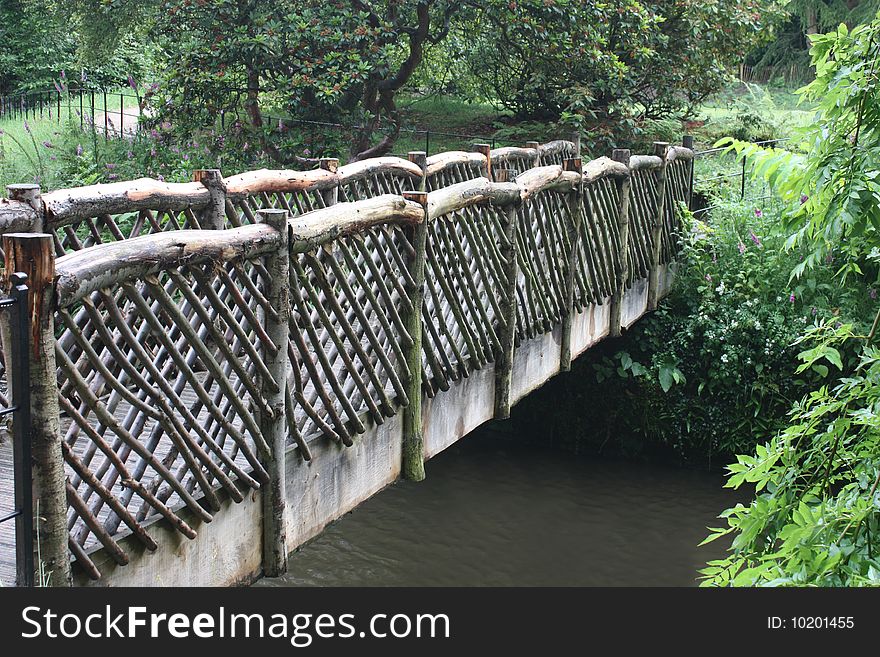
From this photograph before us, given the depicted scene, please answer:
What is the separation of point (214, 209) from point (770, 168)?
120 inches

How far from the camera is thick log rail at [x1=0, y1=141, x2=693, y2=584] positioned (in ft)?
11.1

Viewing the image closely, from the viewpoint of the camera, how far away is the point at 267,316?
4.11 m

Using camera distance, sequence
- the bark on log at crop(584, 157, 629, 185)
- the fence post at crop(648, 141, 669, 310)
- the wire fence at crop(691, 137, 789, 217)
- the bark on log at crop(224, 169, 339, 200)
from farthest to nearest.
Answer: the wire fence at crop(691, 137, 789, 217)
the fence post at crop(648, 141, 669, 310)
the bark on log at crop(584, 157, 629, 185)
the bark on log at crop(224, 169, 339, 200)

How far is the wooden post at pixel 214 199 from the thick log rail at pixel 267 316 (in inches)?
0.4

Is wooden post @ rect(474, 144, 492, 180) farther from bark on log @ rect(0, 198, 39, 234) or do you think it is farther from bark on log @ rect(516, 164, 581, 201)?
bark on log @ rect(0, 198, 39, 234)

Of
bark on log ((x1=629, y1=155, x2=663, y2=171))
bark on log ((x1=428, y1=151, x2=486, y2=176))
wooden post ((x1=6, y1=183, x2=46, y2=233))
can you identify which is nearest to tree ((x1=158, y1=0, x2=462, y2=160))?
bark on log ((x1=428, y1=151, x2=486, y2=176))

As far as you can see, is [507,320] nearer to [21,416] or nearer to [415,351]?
[415,351]

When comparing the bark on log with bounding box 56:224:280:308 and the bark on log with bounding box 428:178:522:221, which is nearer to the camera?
the bark on log with bounding box 56:224:280:308

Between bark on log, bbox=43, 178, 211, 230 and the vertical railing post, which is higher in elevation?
bark on log, bbox=43, 178, 211, 230

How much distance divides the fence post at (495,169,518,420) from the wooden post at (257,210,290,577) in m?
2.50

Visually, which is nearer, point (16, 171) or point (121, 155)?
point (16, 171)

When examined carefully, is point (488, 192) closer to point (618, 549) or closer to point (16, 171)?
point (618, 549)
